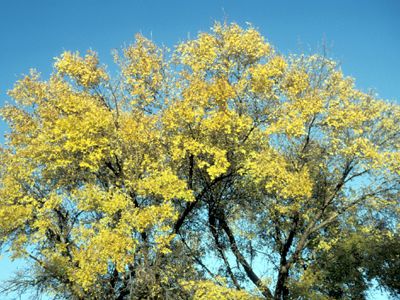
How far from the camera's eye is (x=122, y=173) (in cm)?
2680

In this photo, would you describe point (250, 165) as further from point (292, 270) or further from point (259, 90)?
point (292, 270)

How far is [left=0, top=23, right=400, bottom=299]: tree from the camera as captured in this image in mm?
23562

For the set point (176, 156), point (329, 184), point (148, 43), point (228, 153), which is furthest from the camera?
point (329, 184)

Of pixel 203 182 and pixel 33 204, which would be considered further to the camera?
pixel 203 182

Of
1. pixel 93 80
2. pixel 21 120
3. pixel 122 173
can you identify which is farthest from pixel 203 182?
pixel 21 120

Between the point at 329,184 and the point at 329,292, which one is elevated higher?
the point at 329,184

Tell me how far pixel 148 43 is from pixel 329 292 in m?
19.3

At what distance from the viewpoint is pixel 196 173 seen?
2780 cm

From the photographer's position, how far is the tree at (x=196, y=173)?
23562 mm

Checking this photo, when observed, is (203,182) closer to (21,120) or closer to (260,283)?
(260,283)

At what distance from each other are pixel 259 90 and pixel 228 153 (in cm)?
371

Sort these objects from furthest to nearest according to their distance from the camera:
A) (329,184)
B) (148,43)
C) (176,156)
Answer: (329,184)
(148,43)
(176,156)

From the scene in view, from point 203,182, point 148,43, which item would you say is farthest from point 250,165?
point 148,43

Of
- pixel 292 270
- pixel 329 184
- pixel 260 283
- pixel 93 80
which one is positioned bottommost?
pixel 260 283
